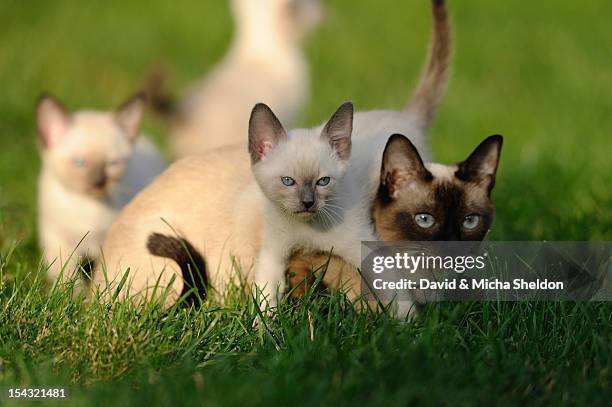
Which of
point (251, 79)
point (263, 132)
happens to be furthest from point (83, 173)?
point (251, 79)

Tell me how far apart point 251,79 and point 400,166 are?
4071 mm

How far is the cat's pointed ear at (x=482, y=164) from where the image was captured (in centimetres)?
334

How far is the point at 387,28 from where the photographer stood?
35.2 feet

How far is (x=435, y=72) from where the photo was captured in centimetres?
412

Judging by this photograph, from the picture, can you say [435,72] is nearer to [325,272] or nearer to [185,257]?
[325,272]

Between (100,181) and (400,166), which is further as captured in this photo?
(100,181)

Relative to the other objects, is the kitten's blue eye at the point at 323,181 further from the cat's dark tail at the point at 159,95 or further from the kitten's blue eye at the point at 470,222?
the cat's dark tail at the point at 159,95

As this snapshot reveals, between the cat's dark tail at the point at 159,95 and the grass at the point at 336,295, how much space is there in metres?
1.00

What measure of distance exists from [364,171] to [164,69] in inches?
127

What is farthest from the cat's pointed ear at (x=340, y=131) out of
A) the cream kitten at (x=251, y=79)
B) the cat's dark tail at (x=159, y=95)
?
the cream kitten at (x=251, y=79)

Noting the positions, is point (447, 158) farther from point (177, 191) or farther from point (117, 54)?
point (117, 54)

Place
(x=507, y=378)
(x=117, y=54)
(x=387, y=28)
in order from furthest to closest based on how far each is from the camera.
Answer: (x=387, y=28) < (x=117, y=54) < (x=507, y=378)

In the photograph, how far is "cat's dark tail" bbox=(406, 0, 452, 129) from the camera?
404 centimetres

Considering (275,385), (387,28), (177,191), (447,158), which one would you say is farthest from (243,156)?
(387,28)
